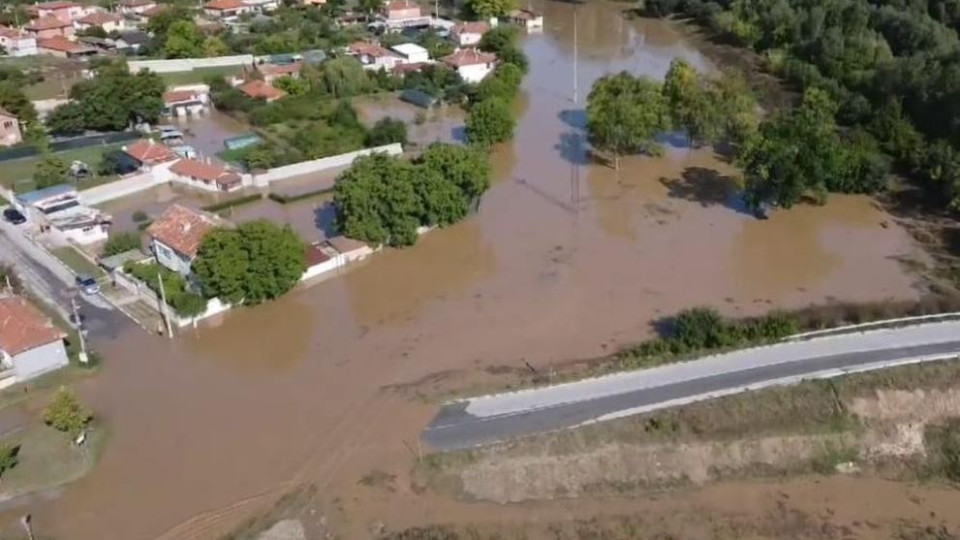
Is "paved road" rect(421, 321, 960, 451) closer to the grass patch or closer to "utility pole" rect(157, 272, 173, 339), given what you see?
"utility pole" rect(157, 272, 173, 339)

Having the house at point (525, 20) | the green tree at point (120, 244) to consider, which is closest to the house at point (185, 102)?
the green tree at point (120, 244)

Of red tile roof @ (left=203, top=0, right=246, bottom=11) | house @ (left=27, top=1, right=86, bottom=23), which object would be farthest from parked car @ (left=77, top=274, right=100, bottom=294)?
red tile roof @ (left=203, top=0, right=246, bottom=11)

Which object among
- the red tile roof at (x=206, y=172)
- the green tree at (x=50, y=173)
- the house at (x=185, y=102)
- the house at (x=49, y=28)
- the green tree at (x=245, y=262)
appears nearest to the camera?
the green tree at (x=245, y=262)

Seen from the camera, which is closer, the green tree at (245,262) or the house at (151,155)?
the green tree at (245,262)

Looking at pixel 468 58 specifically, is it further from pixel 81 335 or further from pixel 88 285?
pixel 81 335

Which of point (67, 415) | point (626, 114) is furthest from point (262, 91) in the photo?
point (67, 415)

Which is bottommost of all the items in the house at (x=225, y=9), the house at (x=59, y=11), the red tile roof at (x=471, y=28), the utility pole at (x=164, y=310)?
the utility pole at (x=164, y=310)

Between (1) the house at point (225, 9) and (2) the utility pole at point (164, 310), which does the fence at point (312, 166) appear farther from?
(1) the house at point (225, 9)

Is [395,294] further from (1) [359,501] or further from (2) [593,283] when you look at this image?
(1) [359,501]
